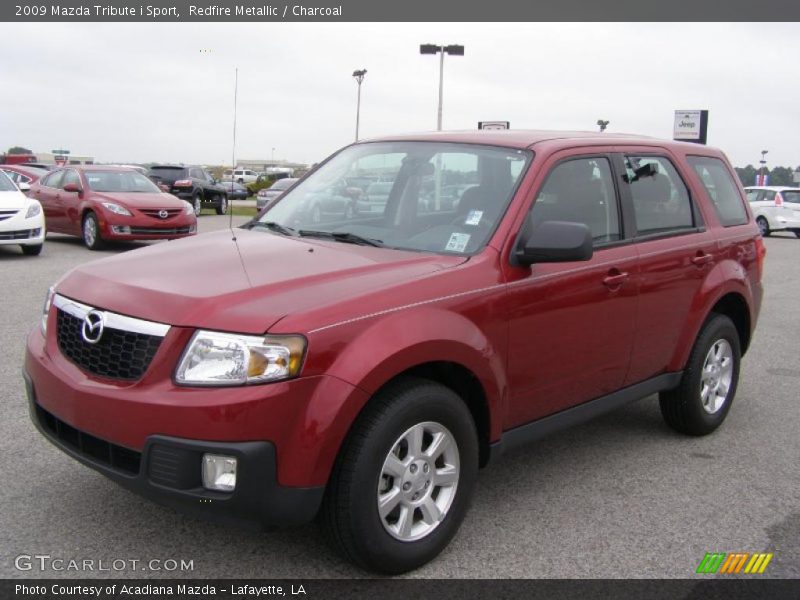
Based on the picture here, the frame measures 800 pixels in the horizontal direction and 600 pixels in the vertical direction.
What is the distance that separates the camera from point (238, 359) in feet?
9.58

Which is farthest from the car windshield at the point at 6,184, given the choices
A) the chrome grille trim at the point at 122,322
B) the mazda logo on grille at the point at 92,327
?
the mazda logo on grille at the point at 92,327

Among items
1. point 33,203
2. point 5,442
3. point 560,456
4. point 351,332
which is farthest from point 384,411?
point 33,203

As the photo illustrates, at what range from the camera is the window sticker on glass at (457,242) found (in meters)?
3.78

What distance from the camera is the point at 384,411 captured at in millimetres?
3127

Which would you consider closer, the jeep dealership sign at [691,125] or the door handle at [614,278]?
the door handle at [614,278]

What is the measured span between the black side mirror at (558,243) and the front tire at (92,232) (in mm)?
12830

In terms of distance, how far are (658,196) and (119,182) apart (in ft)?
43.8

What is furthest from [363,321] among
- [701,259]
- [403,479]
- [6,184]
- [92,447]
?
[6,184]

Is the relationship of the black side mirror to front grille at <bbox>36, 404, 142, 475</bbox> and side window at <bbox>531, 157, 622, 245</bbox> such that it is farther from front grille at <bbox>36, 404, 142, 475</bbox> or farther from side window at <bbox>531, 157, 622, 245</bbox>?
front grille at <bbox>36, 404, 142, 475</bbox>

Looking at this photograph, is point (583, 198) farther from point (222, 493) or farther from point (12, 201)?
point (12, 201)

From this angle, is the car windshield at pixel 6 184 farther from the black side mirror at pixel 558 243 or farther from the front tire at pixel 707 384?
the black side mirror at pixel 558 243

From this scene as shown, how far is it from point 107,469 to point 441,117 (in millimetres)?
29864

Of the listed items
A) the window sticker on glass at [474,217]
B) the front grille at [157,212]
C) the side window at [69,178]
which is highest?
the side window at [69,178]

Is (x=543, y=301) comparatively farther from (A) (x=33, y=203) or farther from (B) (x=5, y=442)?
(A) (x=33, y=203)
